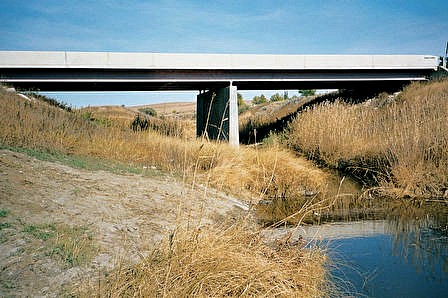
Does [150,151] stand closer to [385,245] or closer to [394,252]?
[385,245]

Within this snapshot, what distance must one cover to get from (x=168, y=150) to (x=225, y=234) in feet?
20.3

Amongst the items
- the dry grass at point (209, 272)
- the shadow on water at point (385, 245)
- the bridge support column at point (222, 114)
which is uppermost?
the bridge support column at point (222, 114)

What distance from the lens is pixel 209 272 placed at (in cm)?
378

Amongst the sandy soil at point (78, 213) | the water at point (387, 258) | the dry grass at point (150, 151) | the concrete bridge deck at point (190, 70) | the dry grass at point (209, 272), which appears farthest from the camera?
the concrete bridge deck at point (190, 70)

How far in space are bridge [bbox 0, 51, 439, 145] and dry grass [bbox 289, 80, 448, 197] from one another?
6177 mm

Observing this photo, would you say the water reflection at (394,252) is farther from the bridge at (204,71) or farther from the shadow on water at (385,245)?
the bridge at (204,71)

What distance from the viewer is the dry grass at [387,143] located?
9.97m

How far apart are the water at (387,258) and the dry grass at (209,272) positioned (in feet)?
2.24

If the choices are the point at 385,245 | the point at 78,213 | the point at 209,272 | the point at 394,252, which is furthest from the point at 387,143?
the point at 209,272

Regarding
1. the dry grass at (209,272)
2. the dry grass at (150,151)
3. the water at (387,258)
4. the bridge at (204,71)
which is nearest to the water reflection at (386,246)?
the water at (387,258)

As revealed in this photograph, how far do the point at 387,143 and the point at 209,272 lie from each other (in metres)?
8.29

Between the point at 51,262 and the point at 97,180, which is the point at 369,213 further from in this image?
the point at 51,262

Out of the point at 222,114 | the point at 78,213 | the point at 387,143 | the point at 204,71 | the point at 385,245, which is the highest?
the point at 204,71

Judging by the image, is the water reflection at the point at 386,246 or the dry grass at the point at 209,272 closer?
the dry grass at the point at 209,272
